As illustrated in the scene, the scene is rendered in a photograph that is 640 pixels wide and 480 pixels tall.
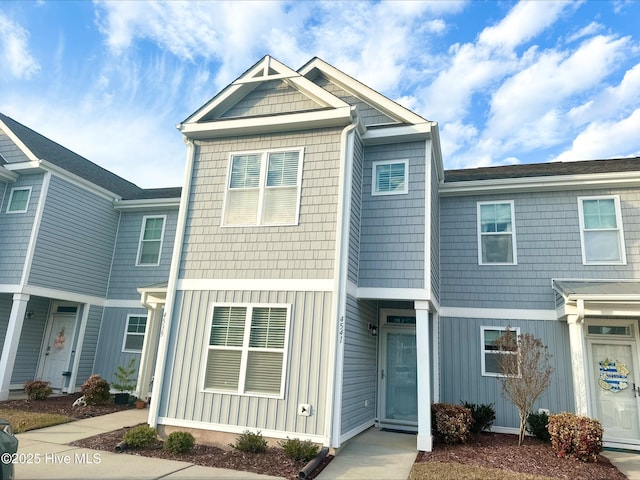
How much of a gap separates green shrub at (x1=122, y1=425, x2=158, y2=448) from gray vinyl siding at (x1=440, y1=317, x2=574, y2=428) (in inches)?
242

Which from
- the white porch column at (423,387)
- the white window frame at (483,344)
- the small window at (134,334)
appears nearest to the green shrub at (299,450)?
the white porch column at (423,387)

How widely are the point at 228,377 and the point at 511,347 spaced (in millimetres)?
5442

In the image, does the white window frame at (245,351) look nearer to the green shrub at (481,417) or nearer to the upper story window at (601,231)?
the green shrub at (481,417)

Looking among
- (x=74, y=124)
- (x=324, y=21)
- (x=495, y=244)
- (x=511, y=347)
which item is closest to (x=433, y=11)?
(x=324, y=21)

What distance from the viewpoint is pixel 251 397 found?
290 inches

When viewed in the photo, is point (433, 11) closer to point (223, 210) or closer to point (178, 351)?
point (223, 210)

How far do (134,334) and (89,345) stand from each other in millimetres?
1435

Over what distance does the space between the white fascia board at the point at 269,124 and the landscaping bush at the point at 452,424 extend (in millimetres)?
5780

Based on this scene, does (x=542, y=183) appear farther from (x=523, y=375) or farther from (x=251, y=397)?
(x=251, y=397)

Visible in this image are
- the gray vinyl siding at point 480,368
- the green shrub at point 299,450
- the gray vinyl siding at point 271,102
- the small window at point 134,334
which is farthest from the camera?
the small window at point 134,334

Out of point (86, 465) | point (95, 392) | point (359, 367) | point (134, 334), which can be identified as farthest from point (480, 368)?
point (134, 334)

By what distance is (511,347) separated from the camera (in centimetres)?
Answer: 825

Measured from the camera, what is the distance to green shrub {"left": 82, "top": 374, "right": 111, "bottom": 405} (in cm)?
1049

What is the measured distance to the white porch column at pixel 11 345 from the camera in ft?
35.7
